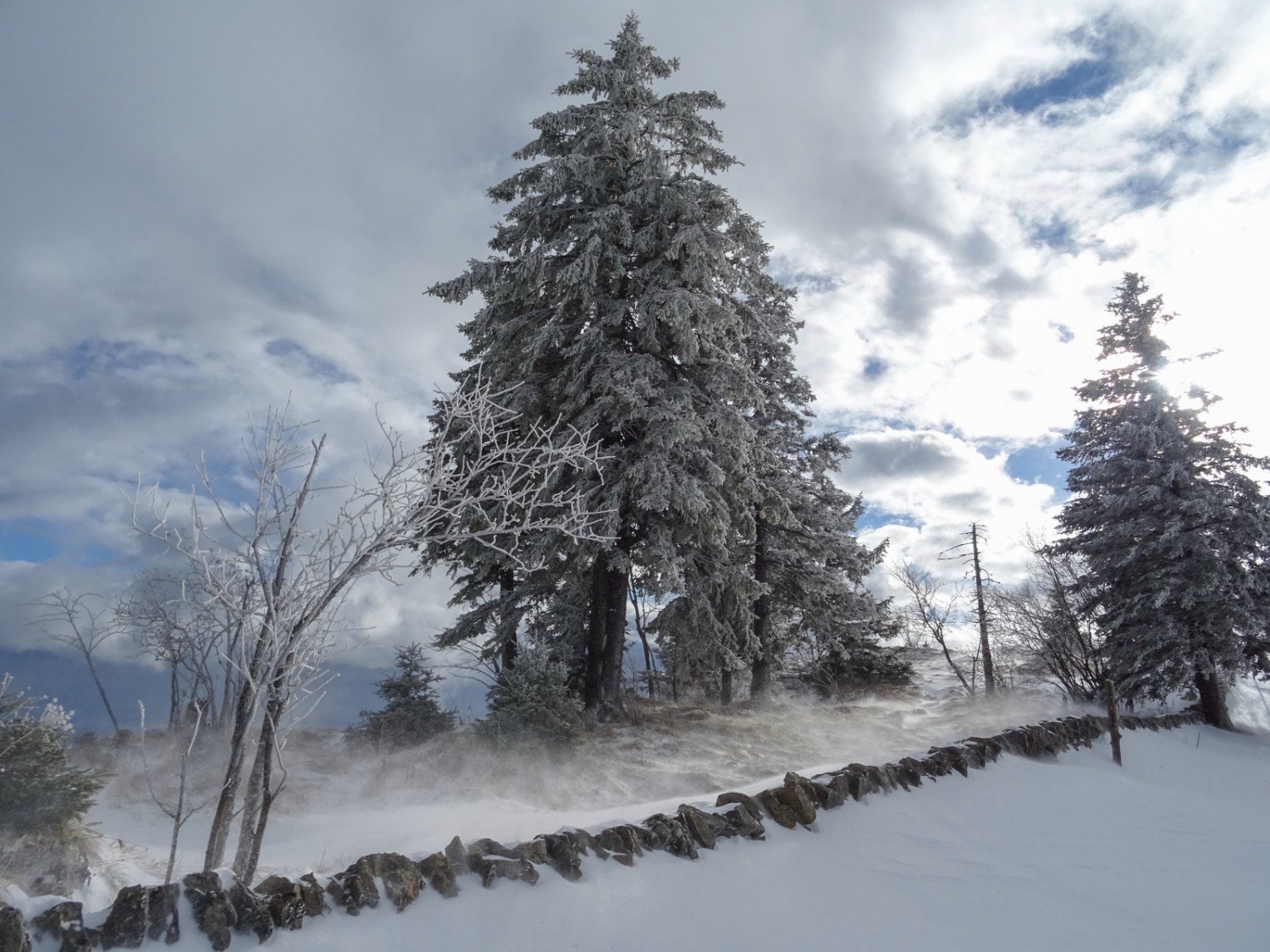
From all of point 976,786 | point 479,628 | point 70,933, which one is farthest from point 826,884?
point 479,628

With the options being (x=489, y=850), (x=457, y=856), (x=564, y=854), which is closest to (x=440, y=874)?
(x=457, y=856)

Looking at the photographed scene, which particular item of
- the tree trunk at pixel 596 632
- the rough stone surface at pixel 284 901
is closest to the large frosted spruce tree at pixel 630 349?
the tree trunk at pixel 596 632

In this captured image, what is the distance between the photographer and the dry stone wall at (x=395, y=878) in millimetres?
2984

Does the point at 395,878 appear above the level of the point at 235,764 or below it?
below

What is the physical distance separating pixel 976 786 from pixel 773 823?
3199mm

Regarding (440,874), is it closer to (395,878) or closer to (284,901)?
(395,878)

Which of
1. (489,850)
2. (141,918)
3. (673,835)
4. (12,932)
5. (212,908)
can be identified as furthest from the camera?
(673,835)

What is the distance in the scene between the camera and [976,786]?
277 inches

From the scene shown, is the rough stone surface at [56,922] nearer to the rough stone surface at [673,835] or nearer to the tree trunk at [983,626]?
the rough stone surface at [673,835]

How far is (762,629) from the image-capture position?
652 inches

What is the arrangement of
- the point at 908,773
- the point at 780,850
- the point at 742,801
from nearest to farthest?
1. the point at 780,850
2. the point at 742,801
3. the point at 908,773

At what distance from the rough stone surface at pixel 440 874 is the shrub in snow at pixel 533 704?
16.5 ft

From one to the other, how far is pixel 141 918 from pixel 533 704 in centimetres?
610

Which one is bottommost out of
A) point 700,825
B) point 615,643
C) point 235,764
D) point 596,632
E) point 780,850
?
point 780,850
